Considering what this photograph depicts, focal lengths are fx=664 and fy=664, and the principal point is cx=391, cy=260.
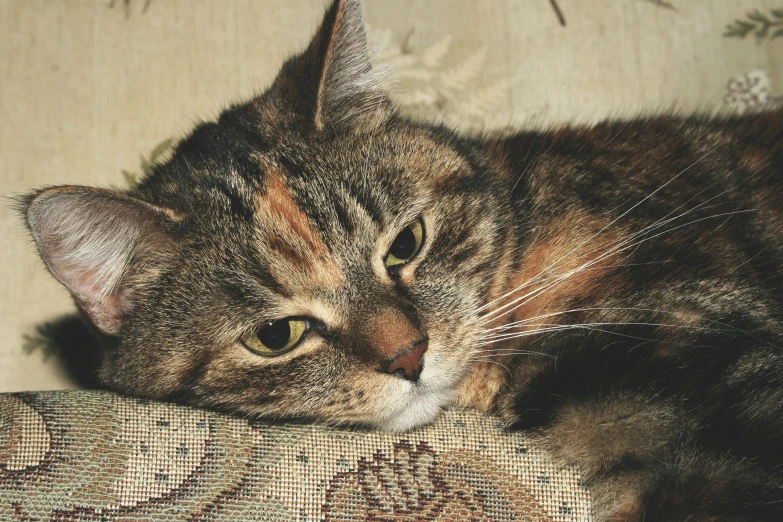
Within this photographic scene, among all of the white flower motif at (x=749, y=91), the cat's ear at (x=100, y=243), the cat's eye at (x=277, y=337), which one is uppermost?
the cat's ear at (x=100, y=243)

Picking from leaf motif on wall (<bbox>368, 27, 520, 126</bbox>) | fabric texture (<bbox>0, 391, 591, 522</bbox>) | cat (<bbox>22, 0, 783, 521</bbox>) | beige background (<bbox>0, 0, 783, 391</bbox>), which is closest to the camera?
fabric texture (<bbox>0, 391, 591, 522</bbox>)

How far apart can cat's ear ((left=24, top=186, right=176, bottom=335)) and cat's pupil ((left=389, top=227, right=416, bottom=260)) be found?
1.04 ft

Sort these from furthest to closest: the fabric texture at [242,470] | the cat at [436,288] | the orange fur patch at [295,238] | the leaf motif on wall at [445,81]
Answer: the leaf motif on wall at [445,81] → the orange fur patch at [295,238] → the cat at [436,288] → the fabric texture at [242,470]

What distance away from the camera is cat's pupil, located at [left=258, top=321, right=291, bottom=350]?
3.02ft

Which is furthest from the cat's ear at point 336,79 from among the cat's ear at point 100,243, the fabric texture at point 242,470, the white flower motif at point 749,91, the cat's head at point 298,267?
the white flower motif at point 749,91

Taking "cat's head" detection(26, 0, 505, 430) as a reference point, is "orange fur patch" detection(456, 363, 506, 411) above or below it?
below

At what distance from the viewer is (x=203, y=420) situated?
769mm

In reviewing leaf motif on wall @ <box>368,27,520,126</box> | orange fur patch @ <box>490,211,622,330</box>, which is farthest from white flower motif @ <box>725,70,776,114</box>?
orange fur patch @ <box>490,211,622,330</box>

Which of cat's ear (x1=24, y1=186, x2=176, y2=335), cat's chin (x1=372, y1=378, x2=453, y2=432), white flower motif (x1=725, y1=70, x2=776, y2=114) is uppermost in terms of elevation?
cat's ear (x1=24, y1=186, x2=176, y2=335)

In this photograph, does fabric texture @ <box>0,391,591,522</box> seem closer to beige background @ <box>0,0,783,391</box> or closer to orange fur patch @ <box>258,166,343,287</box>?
orange fur patch @ <box>258,166,343,287</box>

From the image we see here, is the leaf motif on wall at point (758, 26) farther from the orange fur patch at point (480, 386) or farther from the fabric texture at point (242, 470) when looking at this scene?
the fabric texture at point (242, 470)

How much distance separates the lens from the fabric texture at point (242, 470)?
690mm

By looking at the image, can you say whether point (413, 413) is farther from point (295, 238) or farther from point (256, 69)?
point (256, 69)

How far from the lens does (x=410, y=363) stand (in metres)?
0.86
